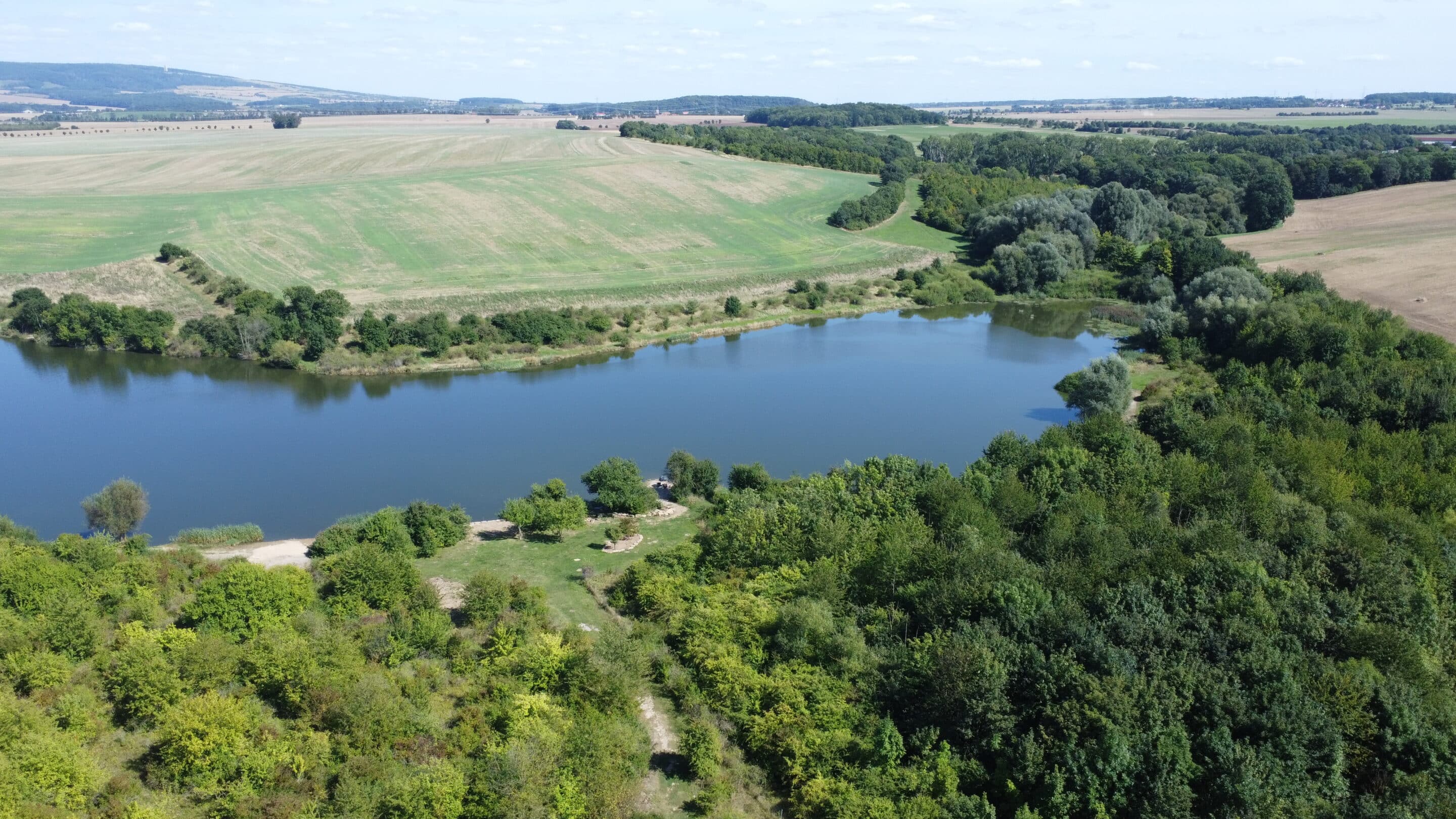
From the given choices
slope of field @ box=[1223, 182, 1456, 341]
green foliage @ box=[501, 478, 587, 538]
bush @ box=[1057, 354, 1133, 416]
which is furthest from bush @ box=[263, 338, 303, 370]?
slope of field @ box=[1223, 182, 1456, 341]

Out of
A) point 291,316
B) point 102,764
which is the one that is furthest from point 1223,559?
point 291,316

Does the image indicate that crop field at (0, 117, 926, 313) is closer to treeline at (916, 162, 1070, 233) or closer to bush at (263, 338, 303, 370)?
bush at (263, 338, 303, 370)

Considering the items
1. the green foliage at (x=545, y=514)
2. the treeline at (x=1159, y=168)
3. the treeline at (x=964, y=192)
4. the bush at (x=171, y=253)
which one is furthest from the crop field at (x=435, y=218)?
the green foliage at (x=545, y=514)

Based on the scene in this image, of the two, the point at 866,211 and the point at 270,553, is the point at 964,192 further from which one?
the point at 270,553

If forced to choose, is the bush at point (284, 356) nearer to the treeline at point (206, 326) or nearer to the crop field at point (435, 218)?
the treeline at point (206, 326)

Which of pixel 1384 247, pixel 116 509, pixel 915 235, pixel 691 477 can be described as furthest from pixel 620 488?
pixel 1384 247

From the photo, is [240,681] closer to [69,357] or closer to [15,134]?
[69,357]
